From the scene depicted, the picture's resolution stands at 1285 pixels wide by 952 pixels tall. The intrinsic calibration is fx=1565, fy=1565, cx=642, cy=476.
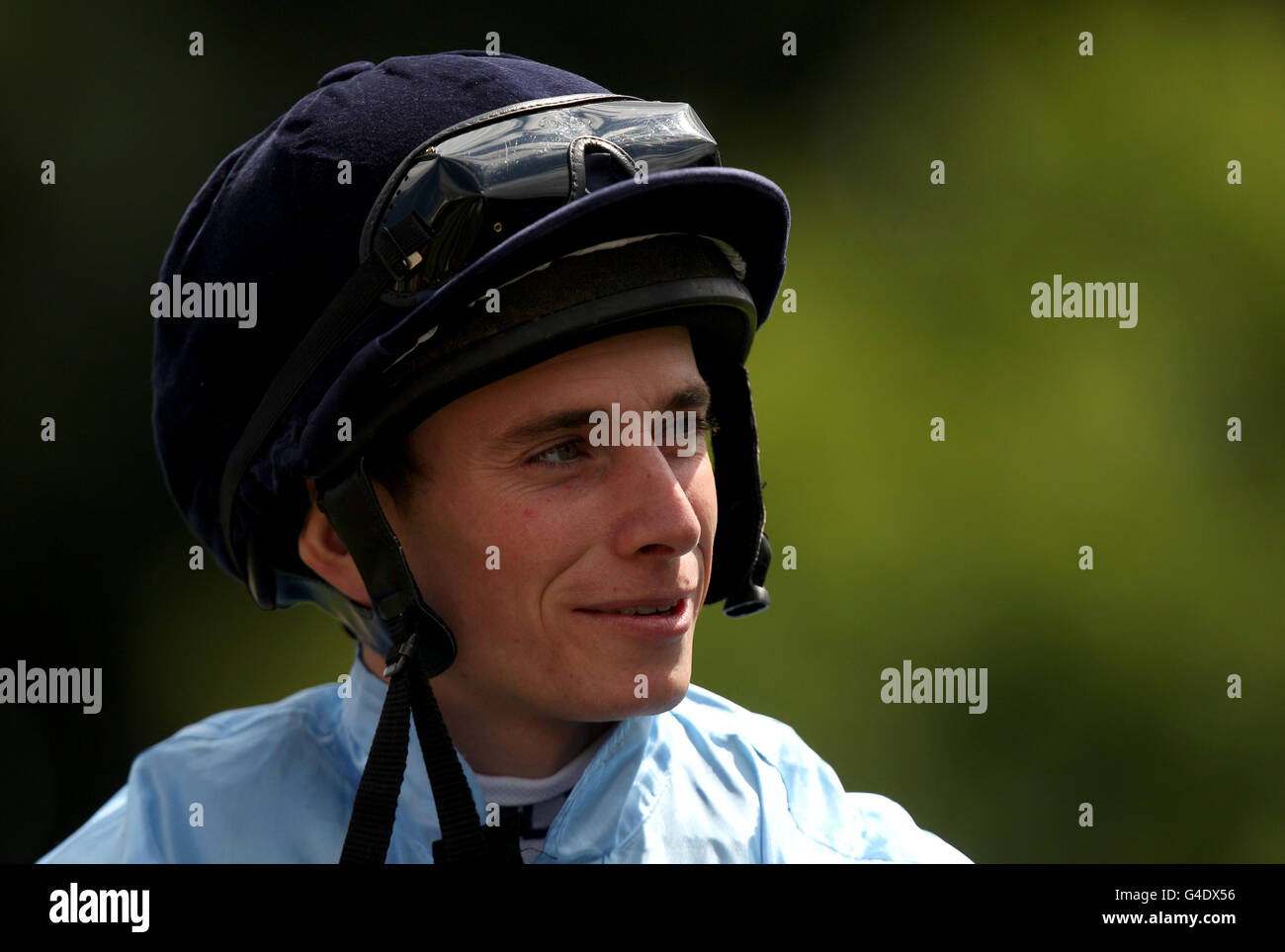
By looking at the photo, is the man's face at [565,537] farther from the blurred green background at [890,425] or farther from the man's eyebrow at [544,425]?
the blurred green background at [890,425]

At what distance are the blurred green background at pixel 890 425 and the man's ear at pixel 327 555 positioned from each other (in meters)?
2.09

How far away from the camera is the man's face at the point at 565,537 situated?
2125 mm

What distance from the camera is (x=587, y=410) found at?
2.14 metres

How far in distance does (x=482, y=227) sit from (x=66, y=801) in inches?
128

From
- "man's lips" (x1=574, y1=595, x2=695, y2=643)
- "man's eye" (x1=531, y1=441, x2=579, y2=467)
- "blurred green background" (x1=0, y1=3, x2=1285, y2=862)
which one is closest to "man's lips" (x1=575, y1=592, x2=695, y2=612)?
"man's lips" (x1=574, y1=595, x2=695, y2=643)

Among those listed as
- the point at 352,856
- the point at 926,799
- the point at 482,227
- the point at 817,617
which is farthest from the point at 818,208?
the point at 352,856

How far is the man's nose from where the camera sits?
6.92ft

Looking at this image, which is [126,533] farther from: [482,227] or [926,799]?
[482,227]

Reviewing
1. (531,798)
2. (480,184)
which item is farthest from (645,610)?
(480,184)

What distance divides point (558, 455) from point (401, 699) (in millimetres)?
401

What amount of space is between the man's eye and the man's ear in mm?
367

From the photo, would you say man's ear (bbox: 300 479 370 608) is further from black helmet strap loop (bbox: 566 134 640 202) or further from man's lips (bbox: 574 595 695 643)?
black helmet strap loop (bbox: 566 134 640 202)

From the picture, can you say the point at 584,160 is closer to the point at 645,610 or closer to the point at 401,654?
the point at 645,610

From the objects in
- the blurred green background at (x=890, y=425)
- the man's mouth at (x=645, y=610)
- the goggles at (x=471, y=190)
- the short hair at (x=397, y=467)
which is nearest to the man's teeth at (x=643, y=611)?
the man's mouth at (x=645, y=610)
